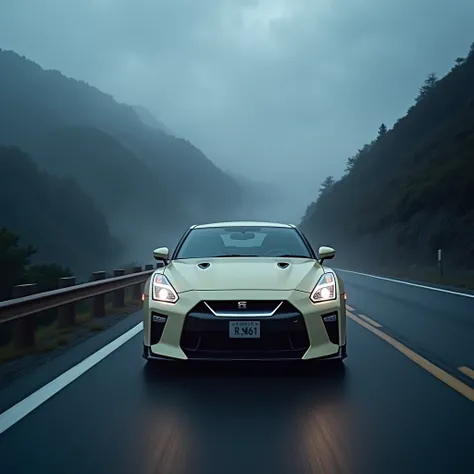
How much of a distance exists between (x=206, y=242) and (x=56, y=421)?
11.1ft

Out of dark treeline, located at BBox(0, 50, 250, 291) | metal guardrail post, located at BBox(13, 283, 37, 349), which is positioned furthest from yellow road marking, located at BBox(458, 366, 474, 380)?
dark treeline, located at BBox(0, 50, 250, 291)

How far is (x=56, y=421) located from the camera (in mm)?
4500

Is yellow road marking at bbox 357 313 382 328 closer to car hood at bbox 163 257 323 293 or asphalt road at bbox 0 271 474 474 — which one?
asphalt road at bbox 0 271 474 474

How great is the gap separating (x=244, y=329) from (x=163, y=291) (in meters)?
0.97

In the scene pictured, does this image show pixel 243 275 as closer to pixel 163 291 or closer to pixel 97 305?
pixel 163 291

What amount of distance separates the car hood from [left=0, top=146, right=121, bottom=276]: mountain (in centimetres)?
A: 9743

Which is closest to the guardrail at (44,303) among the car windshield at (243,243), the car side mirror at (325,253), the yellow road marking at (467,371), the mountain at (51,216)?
the car windshield at (243,243)

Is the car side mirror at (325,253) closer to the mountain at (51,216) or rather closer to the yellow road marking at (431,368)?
the yellow road marking at (431,368)

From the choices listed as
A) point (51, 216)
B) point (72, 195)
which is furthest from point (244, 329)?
point (72, 195)

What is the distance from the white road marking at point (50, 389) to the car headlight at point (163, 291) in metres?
1.11

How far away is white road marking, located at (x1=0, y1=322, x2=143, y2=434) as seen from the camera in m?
4.57

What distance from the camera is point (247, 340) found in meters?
5.30

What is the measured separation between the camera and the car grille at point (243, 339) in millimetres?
5312

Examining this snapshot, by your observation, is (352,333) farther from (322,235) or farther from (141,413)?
(322,235)
